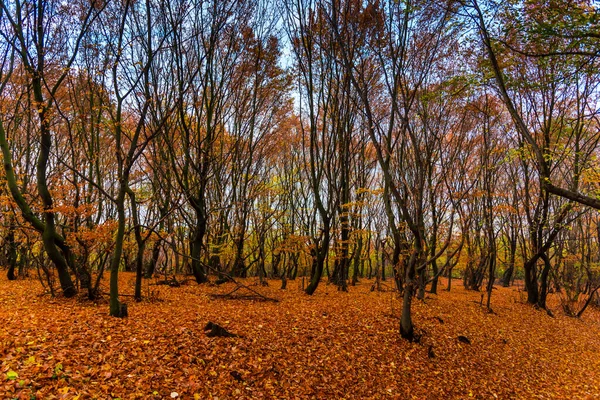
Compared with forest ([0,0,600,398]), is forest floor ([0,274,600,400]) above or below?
below

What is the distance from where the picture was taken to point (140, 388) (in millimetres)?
3605

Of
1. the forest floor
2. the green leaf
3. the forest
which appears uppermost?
the forest

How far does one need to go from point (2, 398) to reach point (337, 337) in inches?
193

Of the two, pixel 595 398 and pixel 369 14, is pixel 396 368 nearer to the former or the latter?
pixel 595 398

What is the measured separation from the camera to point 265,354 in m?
5.07

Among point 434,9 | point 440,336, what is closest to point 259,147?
point 434,9

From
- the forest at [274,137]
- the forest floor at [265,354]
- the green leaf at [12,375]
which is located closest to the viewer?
the green leaf at [12,375]

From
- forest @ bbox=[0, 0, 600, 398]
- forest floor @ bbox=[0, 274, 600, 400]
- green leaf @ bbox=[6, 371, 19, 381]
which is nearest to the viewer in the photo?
green leaf @ bbox=[6, 371, 19, 381]

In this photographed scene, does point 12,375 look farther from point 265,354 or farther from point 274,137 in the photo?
point 274,137

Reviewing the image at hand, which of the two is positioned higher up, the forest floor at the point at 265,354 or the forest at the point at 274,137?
the forest at the point at 274,137

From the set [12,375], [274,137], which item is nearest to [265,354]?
[12,375]

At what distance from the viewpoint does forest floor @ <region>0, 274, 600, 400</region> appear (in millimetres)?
3713

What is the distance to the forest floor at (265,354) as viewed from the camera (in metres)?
3.71

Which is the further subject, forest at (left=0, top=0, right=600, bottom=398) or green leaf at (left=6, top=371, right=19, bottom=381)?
forest at (left=0, top=0, right=600, bottom=398)
